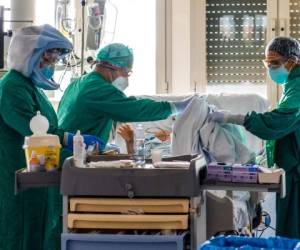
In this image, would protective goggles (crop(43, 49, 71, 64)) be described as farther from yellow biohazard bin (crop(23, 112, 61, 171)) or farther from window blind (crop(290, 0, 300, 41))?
window blind (crop(290, 0, 300, 41))

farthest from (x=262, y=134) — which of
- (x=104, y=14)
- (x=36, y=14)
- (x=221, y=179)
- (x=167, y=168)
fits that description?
(x=36, y=14)

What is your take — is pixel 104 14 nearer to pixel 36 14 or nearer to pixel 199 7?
pixel 36 14

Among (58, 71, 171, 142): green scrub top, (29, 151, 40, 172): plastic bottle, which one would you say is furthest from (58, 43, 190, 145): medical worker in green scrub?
(29, 151, 40, 172): plastic bottle

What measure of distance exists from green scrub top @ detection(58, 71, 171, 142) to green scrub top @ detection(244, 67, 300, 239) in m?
0.50

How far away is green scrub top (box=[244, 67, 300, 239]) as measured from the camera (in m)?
3.32

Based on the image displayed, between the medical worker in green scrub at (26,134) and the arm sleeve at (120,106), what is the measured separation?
21cm

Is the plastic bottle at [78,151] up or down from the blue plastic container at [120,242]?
up

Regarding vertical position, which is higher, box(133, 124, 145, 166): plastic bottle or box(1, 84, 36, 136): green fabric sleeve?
box(1, 84, 36, 136): green fabric sleeve

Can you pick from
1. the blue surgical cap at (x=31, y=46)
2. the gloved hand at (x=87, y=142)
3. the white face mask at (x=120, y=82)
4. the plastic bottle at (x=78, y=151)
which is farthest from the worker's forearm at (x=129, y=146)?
the plastic bottle at (x=78, y=151)

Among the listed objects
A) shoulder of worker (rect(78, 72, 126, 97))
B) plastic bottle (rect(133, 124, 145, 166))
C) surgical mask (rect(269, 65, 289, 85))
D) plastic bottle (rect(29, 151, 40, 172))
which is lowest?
plastic bottle (rect(133, 124, 145, 166))

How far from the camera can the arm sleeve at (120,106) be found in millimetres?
3184

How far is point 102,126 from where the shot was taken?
3365 mm

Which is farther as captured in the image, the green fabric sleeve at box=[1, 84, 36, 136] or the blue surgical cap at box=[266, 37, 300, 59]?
the blue surgical cap at box=[266, 37, 300, 59]

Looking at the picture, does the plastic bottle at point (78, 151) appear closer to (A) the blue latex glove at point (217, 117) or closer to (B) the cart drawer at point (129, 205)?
(B) the cart drawer at point (129, 205)
